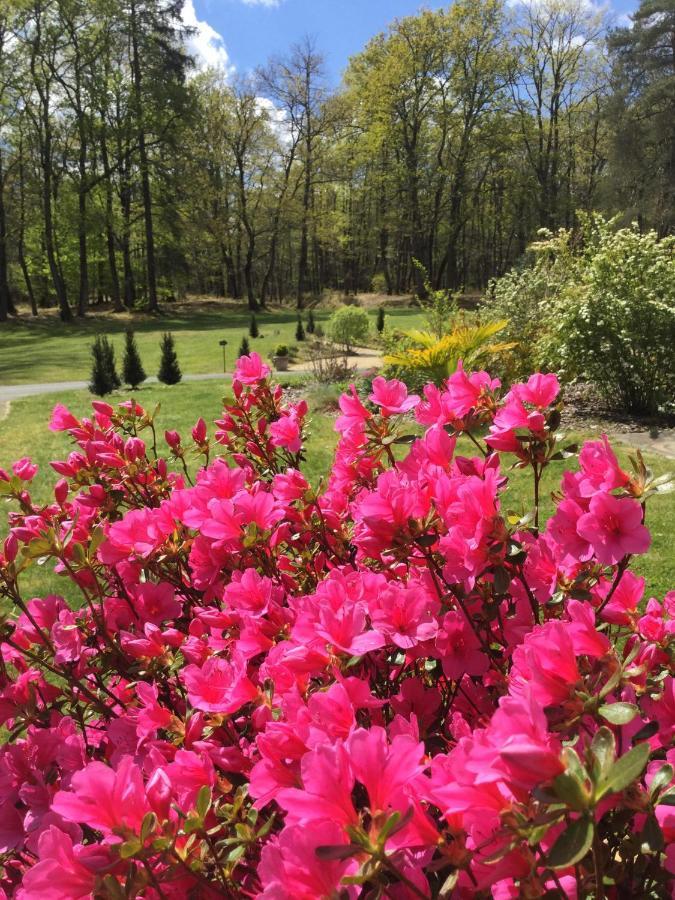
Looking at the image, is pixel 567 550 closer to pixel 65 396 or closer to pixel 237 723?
pixel 237 723

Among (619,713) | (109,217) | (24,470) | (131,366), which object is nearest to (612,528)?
(619,713)

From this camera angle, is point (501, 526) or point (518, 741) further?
point (501, 526)

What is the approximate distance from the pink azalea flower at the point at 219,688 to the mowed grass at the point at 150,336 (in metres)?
16.2

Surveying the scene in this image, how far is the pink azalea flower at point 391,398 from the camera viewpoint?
4.32 ft

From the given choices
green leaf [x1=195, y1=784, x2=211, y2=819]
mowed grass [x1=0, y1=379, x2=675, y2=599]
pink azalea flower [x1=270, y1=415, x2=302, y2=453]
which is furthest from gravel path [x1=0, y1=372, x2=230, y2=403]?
green leaf [x1=195, y1=784, x2=211, y2=819]

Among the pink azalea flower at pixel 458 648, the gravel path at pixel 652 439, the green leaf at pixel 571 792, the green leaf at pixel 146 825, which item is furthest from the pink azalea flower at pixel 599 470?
the gravel path at pixel 652 439

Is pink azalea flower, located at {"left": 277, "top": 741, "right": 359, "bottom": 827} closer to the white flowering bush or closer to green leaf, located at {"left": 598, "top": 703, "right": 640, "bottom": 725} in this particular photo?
green leaf, located at {"left": 598, "top": 703, "right": 640, "bottom": 725}

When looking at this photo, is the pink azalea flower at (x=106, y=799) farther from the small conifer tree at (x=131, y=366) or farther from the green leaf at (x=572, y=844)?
the small conifer tree at (x=131, y=366)

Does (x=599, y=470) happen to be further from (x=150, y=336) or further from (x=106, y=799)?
(x=150, y=336)

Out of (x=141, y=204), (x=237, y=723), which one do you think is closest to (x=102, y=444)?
(x=237, y=723)

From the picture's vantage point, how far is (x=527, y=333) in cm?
959

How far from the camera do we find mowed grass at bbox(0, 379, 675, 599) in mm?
4324

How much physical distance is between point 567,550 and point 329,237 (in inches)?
1432

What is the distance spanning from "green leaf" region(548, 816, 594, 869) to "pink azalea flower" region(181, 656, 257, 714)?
0.50 m
